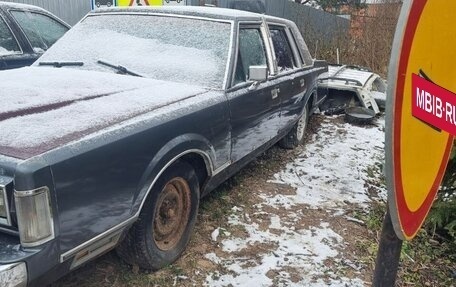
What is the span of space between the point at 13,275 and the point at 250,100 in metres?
2.36

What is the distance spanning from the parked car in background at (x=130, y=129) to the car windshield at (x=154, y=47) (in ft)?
0.04

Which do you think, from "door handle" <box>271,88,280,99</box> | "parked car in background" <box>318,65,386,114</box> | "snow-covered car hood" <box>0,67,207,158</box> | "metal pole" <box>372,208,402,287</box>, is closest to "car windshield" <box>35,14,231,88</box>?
"snow-covered car hood" <box>0,67,207,158</box>

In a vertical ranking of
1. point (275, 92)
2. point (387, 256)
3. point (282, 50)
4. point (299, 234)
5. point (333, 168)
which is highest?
point (282, 50)

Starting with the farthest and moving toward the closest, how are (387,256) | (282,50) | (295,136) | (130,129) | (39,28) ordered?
(295,136) < (39,28) < (282,50) < (130,129) < (387,256)

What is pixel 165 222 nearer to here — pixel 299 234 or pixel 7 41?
pixel 299 234

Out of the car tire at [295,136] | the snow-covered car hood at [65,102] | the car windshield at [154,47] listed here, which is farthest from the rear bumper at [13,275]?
the car tire at [295,136]

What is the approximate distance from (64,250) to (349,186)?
3.47 meters

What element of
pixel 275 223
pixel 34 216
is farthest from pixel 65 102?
pixel 275 223

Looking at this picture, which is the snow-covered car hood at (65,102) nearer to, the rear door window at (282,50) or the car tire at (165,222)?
the car tire at (165,222)

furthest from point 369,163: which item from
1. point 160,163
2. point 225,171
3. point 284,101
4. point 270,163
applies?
point 160,163

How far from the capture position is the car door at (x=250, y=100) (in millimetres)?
3543

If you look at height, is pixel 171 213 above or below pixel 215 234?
above

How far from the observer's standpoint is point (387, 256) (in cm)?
134

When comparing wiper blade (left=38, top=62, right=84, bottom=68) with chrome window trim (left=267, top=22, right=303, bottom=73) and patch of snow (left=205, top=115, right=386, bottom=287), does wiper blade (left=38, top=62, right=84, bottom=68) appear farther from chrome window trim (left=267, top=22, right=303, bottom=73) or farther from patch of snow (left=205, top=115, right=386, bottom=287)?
chrome window trim (left=267, top=22, right=303, bottom=73)
